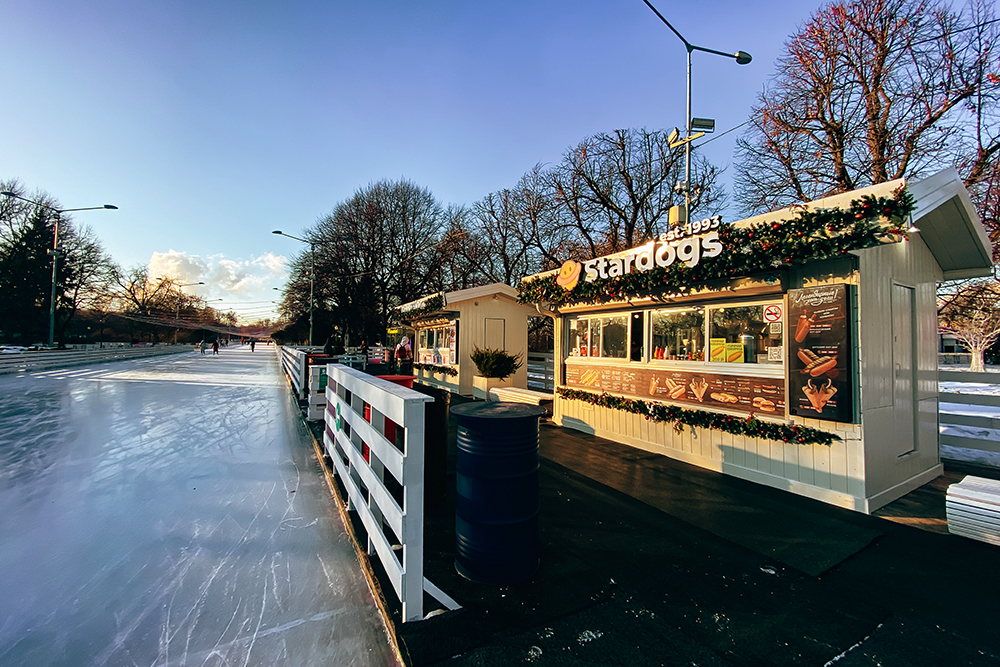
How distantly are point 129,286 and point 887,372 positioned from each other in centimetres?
7040

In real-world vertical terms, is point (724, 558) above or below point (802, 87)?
below

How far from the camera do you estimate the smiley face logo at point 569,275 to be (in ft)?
24.7

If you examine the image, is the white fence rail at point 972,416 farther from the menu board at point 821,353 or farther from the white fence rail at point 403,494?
the white fence rail at point 403,494

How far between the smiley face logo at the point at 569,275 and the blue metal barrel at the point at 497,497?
495 centimetres

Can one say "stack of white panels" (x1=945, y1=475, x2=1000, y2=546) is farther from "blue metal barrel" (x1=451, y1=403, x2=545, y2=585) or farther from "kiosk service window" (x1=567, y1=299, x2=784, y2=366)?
"blue metal barrel" (x1=451, y1=403, x2=545, y2=585)

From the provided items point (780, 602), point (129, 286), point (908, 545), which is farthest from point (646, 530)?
point (129, 286)

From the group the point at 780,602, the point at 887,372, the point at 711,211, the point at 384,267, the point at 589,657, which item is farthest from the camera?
the point at 384,267

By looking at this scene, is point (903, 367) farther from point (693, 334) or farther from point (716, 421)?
point (693, 334)

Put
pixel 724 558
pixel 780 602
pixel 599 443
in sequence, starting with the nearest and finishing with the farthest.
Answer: pixel 780 602 → pixel 724 558 → pixel 599 443

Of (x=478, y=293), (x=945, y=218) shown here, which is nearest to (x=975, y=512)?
(x=945, y=218)

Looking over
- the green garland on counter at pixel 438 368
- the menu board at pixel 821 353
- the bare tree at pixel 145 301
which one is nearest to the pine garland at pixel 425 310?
the green garland on counter at pixel 438 368

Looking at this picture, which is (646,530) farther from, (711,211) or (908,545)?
(711,211)

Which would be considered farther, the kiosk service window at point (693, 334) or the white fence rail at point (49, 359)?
the white fence rail at point (49, 359)

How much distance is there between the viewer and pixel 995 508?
12.0ft
